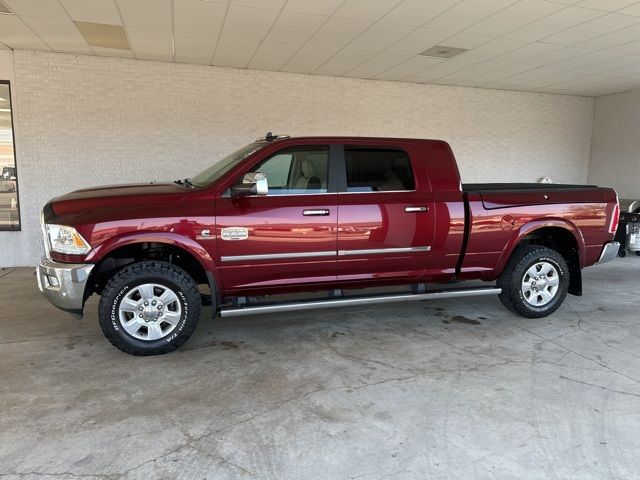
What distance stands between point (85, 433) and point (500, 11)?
20.7ft

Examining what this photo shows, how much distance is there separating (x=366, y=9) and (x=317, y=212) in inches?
120

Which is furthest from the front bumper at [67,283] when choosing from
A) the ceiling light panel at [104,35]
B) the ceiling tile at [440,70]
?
the ceiling tile at [440,70]

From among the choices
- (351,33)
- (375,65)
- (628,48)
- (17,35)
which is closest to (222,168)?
(351,33)

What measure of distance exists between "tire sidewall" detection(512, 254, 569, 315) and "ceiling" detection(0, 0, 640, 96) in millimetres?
3098

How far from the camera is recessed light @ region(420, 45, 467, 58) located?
292 inches

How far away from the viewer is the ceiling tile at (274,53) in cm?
720

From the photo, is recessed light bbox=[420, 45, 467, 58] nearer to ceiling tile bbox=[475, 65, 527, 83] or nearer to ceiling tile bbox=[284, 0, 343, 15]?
ceiling tile bbox=[475, 65, 527, 83]

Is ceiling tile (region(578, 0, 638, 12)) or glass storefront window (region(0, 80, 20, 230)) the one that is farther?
glass storefront window (region(0, 80, 20, 230))

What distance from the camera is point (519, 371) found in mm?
3793

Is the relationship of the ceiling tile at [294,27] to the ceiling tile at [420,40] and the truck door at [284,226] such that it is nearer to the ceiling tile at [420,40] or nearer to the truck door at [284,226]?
the ceiling tile at [420,40]

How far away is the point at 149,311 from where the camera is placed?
3.98m

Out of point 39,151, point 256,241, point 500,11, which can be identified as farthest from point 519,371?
point 39,151

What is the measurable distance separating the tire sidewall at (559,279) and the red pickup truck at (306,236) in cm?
1

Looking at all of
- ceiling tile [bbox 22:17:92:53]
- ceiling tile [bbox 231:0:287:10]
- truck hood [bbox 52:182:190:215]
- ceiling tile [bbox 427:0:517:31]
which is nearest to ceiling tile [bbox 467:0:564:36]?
ceiling tile [bbox 427:0:517:31]
